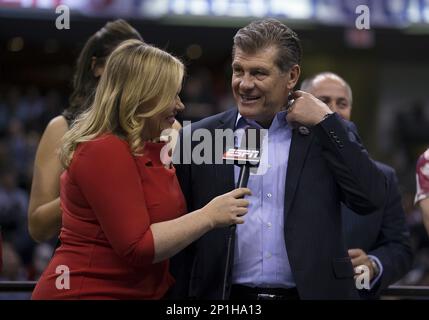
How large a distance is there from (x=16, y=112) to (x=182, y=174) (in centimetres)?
865

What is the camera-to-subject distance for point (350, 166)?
7.61ft

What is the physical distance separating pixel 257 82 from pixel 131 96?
0.38 meters

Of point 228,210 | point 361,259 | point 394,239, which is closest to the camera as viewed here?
point 228,210

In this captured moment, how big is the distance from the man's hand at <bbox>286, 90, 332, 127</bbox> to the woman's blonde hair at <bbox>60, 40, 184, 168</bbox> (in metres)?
0.34

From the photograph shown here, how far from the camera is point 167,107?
2328 millimetres

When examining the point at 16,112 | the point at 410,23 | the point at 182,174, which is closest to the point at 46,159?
the point at 182,174

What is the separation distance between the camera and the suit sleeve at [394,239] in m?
3.05

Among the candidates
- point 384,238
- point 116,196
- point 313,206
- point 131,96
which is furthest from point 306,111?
point 384,238

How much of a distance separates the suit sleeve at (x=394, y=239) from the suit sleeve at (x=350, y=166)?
0.73 m

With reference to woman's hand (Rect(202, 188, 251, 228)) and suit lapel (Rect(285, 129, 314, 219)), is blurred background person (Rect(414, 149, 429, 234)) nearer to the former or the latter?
suit lapel (Rect(285, 129, 314, 219))

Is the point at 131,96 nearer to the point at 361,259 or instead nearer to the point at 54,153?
the point at 54,153

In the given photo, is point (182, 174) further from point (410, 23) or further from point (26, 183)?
point (410, 23)

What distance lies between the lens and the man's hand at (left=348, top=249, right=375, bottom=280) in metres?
2.91

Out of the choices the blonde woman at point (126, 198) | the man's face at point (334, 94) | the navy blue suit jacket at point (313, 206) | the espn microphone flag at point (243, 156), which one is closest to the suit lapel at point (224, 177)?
the navy blue suit jacket at point (313, 206)
